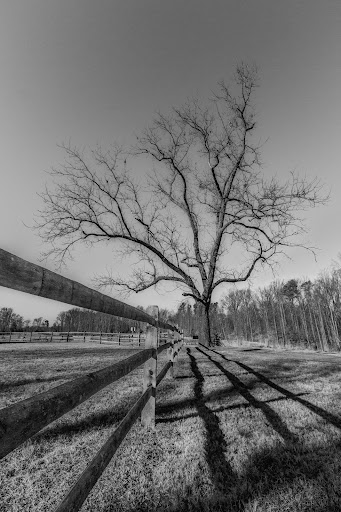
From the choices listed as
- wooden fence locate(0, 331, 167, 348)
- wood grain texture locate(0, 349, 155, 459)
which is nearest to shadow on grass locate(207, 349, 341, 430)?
wood grain texture locate(0, 349, 155, 459)

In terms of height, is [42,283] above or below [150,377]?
above

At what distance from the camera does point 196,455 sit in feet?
8.34

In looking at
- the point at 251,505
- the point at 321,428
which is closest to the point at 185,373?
the point at 321,428

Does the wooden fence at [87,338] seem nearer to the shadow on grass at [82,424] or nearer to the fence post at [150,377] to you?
the shadow on grass at [82,424]

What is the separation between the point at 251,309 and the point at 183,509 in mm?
77005

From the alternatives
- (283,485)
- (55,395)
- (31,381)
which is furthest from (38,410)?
(31,381)

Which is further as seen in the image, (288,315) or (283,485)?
(288,315)

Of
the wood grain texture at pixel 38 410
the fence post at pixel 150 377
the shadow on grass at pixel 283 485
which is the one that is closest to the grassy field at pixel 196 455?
the shadow on grass at pixel 283 485

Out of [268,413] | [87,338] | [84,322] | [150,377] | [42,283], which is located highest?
[84,322]

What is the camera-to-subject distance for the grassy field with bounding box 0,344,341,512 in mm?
1917

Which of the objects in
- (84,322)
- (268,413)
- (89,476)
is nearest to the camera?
(89,476)

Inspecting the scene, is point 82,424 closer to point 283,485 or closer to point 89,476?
point 89,476

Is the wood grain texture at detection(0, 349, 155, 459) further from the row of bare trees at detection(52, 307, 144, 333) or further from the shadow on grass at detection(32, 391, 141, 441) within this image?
the row of bare trees at detection(52, 307, 144, 333)

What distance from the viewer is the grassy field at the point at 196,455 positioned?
6.29 ft
